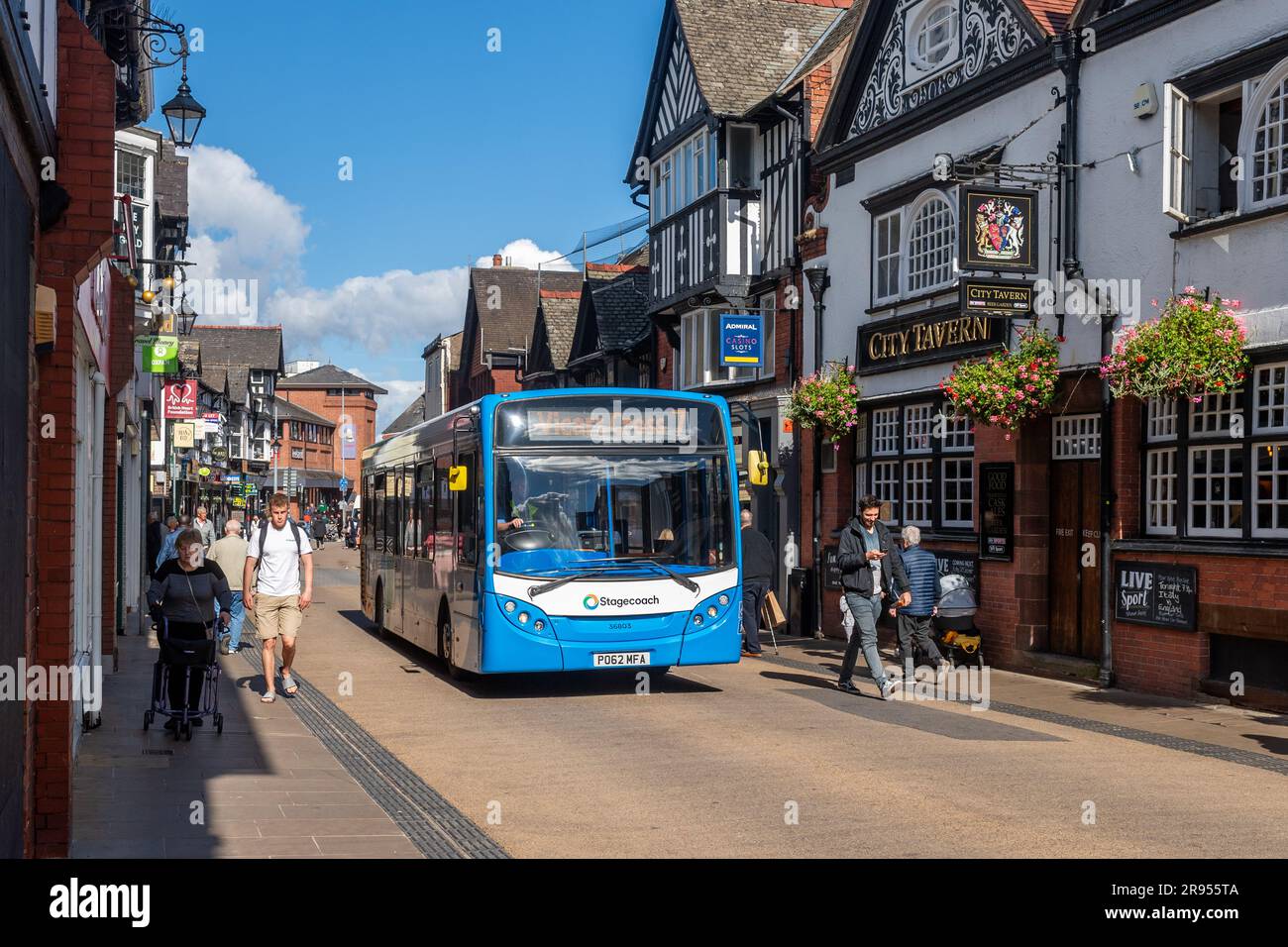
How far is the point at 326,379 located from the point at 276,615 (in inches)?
4520

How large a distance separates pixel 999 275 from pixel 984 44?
11.0 ft

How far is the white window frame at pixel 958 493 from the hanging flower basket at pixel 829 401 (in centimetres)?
218

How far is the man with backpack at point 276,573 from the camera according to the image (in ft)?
46.9

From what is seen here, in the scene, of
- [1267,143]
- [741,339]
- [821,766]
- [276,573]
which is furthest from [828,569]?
[821,766]

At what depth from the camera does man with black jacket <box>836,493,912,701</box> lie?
48.7 ft

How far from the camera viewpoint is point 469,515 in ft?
50.0

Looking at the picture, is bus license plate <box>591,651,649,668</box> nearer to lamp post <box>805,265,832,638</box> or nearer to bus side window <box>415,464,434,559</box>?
bus side window <box>415,464,434,559</box>

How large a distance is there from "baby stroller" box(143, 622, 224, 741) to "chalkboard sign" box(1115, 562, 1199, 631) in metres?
9.09

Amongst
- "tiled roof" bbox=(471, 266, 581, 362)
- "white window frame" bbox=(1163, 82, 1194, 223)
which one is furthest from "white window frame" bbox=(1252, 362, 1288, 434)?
"tiled roof" bbox=(471, 266, 581, 362)

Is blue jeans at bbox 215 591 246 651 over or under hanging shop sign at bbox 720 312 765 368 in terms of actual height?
under

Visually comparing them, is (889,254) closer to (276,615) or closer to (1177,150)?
(1177,150)

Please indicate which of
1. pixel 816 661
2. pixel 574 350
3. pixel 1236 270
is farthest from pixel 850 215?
pixel 574 350

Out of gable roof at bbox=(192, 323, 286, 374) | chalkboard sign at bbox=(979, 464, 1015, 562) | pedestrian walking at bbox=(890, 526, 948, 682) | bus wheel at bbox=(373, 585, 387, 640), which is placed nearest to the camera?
pedestrian walking at bbox=(890, 526, 948, 682)

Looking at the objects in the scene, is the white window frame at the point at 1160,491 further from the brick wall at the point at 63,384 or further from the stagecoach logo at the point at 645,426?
the brick wall at the point at 63,384
